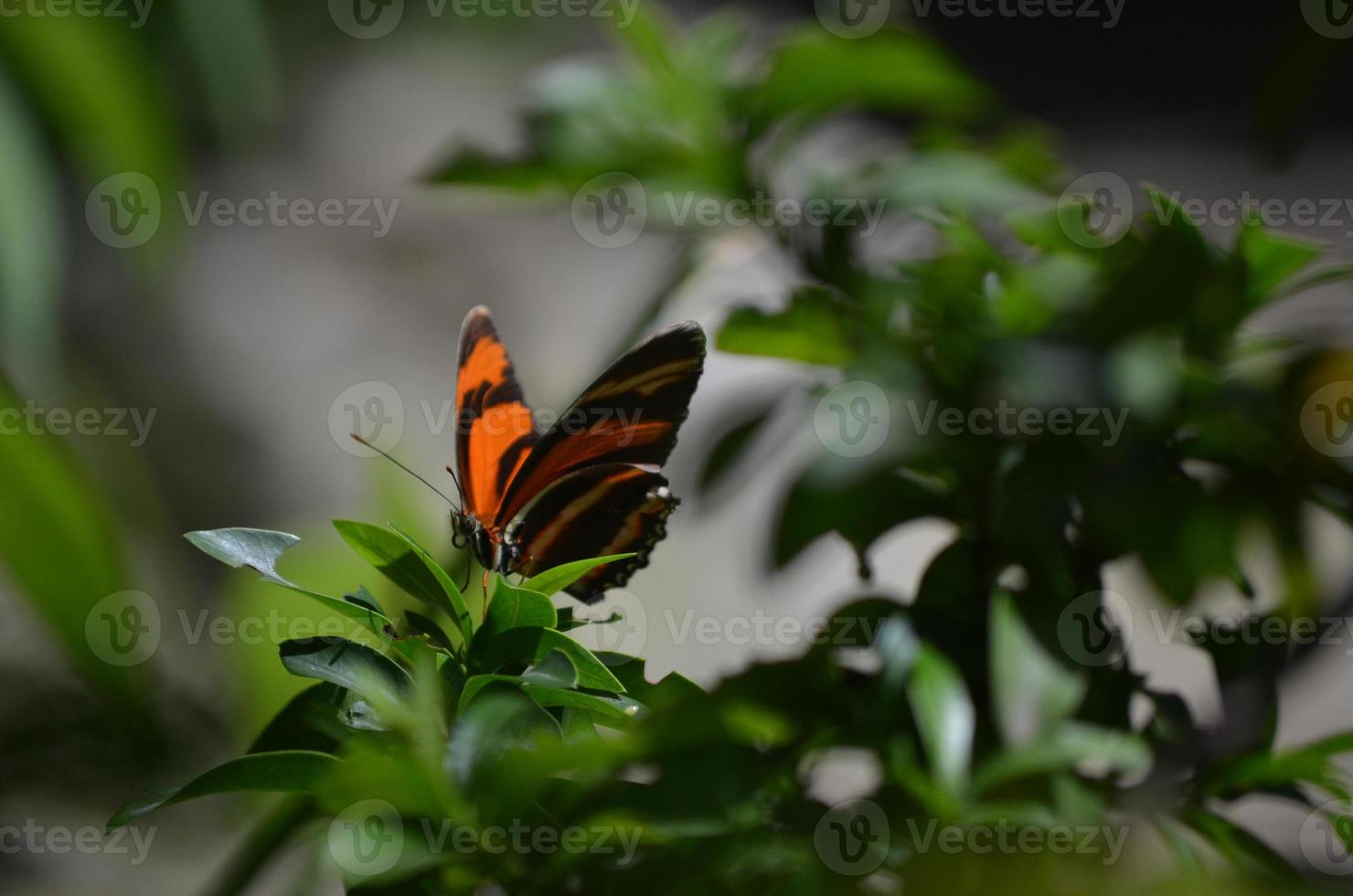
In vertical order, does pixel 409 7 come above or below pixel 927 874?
above

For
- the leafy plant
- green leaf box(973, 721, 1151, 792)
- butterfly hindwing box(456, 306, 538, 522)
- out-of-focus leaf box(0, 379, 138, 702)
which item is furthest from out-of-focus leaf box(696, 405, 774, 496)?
out-of-focus leaf box(0, 379, 138, 702)

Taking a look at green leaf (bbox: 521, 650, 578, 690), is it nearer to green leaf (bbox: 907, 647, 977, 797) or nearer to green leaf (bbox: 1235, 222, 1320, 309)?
green leaf (bbox: 907, 647, 977, 797)

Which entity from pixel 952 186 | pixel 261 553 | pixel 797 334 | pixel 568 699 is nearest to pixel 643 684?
pixel 568 699

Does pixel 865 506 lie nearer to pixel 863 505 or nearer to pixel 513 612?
pixel 863 505

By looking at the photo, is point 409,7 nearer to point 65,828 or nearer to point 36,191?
point 65,828

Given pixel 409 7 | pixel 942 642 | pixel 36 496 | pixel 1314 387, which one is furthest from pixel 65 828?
pixel 409 7

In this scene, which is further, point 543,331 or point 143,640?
point 543,331
